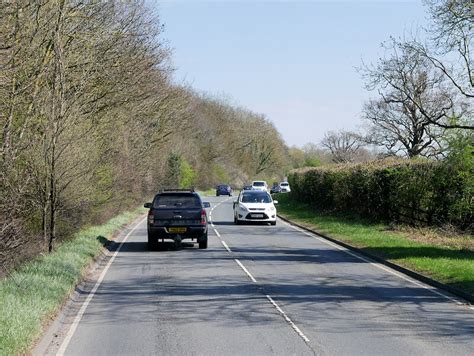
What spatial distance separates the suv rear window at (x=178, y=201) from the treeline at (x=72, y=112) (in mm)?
2122

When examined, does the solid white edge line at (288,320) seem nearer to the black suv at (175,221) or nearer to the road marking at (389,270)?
the road marking at (389,270)

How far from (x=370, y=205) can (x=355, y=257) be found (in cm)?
1324

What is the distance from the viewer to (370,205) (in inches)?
1367

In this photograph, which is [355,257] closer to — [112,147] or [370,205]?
[112,147]

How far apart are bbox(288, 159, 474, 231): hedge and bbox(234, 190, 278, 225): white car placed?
432cm

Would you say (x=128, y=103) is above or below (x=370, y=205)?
above

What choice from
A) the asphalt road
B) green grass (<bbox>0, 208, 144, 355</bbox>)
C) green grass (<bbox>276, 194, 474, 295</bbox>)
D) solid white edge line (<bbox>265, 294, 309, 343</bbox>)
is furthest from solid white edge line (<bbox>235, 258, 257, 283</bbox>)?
green grass (<bbox>276, 194, 474, 295</bbox>)

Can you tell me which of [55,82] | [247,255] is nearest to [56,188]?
[55,82]

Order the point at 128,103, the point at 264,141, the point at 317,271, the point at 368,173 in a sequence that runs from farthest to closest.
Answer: the point at 264,141, the point at 368,173, the point at 128,103, the point at 317,271

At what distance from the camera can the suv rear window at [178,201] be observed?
→ 2346 centimetres

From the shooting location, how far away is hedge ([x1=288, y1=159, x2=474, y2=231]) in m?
27.2

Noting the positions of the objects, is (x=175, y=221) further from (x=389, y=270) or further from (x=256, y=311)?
(x=256, y=311)

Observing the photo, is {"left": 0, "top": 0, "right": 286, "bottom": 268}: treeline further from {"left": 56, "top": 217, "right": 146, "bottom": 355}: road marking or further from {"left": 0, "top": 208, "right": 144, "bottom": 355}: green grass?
{"left": 56, "top": 217, "right": 146, "bottom": 355}: road marking

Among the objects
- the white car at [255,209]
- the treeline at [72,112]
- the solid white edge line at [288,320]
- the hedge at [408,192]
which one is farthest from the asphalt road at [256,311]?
the white car at [255,209]
